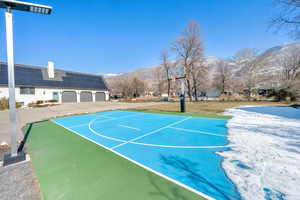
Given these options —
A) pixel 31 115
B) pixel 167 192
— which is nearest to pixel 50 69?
pixel 31 115

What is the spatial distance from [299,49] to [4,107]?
164 feet

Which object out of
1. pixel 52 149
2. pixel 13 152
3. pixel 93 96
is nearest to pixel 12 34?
pixel 13 152

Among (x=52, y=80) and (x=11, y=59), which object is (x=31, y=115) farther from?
(x=52, y=80)

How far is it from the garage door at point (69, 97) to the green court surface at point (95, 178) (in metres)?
25.3

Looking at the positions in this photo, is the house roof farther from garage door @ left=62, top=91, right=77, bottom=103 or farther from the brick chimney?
garage door @ left=62, top=91, right=77, bottom=103

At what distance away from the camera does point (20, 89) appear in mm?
20031

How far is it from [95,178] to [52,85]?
28.9 meters

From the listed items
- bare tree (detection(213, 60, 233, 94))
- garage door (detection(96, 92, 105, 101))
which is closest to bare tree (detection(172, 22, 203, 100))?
bare tree (detection(213, 60, 233, 94))

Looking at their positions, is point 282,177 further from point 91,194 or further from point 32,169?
point 32,169

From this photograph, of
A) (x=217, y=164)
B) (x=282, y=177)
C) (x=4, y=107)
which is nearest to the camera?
(x=282, y=177)

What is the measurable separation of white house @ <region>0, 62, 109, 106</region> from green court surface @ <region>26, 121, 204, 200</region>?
25006 mm

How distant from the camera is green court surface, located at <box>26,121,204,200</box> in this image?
1967 millimetres

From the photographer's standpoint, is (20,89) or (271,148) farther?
(20,89)

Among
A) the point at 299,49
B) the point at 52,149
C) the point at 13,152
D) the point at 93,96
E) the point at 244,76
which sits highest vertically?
the point at 299,49
